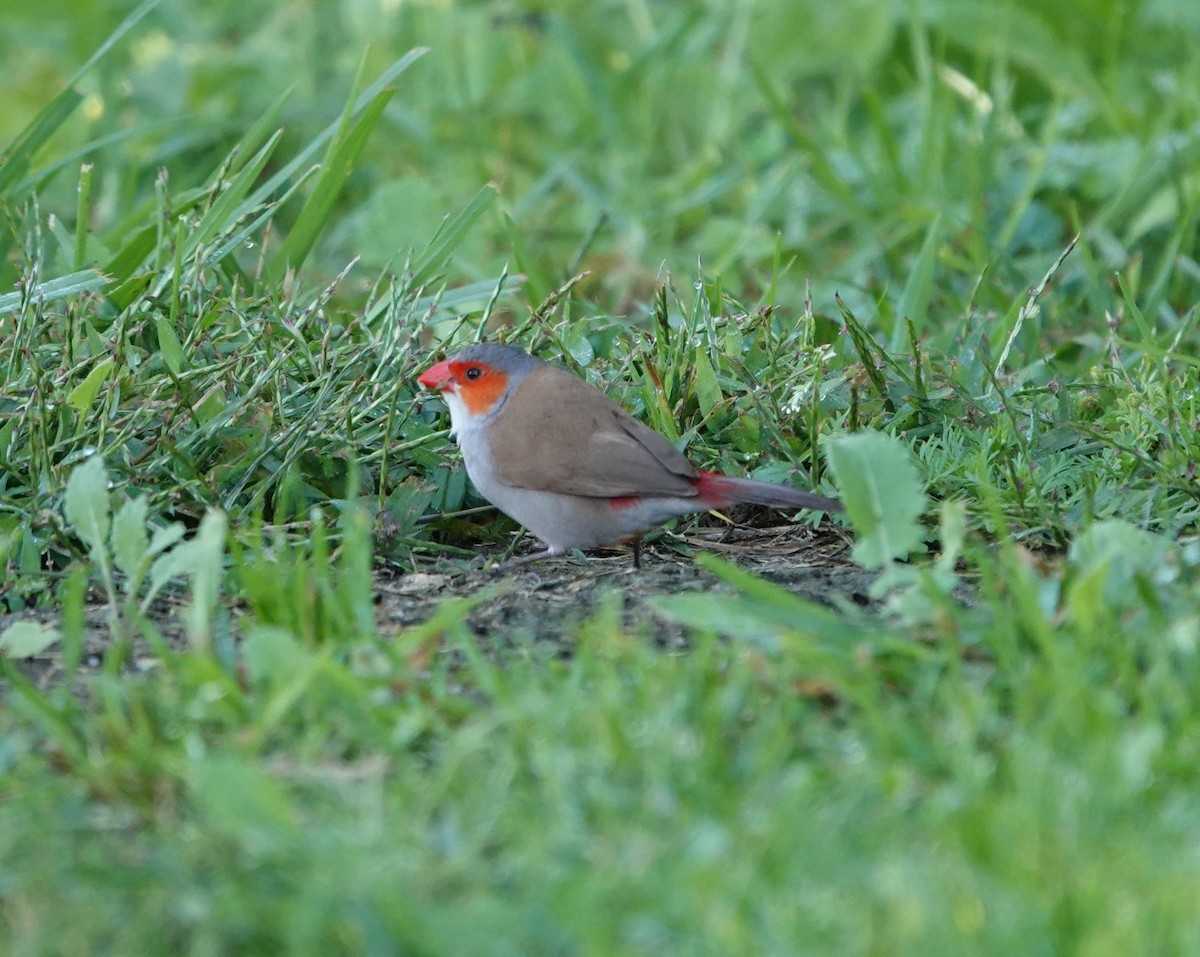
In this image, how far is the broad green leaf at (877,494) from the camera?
10.6 feet

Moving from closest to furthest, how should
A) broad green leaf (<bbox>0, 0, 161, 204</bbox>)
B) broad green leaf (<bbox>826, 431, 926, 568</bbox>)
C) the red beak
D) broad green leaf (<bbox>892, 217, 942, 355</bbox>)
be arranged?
1. broad green leaf (<bbox>826, 431, 926, 568</bbox>)
2. the red beak
3. broad green leaf (<bbox>0, 0, 161, 204</bbox>)
4. broad green leaf (<bbox>892, 217, 942, 355</bbox>)

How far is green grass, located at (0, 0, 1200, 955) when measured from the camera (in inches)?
88.7

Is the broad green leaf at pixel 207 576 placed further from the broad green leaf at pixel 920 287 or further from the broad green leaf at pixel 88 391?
the broad green leaf at pixel 920 287

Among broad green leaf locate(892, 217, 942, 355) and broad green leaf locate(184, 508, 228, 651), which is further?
broad green leaf locate(892, 217, 942, 355)

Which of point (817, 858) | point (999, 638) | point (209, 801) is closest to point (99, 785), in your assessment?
point (209, 801)

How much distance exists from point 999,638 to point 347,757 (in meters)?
1.09

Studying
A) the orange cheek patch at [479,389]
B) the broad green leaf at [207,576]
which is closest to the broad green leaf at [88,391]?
the orange cheek patch at [479,389]

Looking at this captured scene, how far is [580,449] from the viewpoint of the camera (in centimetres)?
402

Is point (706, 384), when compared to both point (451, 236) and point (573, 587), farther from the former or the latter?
point (451, 236)

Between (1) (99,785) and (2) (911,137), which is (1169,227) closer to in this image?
(2) (911,137)

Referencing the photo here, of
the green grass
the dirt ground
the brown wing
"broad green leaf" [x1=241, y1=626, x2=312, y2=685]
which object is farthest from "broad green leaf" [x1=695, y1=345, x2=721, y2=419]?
"broad green leaf" [x1=241, y1=626, x2=312, y2=685]

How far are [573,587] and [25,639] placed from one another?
118 cm

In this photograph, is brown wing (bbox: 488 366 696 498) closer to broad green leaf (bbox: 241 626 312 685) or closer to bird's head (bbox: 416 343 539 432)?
bird's head (bbox: 416 343 539 432)

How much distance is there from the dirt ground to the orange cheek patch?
38 cm
